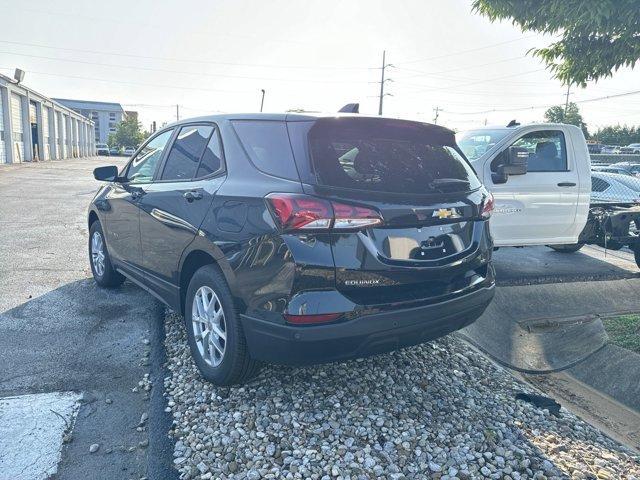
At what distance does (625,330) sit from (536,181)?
2152 mm

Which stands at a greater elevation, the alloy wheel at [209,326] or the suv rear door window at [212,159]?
the suv rear door window at [212,159]

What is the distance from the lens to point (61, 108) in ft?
169

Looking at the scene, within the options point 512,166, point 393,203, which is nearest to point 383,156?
point 393,203

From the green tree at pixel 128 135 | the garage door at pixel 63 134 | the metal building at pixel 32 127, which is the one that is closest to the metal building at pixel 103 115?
the green tree at pixel 128 135

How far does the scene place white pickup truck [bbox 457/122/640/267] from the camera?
20.4 ft

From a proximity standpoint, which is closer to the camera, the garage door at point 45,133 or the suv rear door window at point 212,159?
the suv rear door window at point 212,159

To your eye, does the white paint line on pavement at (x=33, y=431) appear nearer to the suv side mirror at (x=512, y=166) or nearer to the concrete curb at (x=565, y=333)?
the concrete curb at (x=565, y=333)

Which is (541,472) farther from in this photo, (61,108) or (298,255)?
(61,108)

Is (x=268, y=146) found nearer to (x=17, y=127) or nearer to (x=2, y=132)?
(x=2, y=132)

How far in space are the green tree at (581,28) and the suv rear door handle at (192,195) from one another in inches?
141

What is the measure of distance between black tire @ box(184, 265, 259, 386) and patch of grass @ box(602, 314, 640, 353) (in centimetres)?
371

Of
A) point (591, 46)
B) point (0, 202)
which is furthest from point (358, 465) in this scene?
point (0, 202)

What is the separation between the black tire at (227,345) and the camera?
3061 millimetres

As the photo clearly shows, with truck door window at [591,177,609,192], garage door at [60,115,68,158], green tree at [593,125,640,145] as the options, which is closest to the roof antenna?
truck door window at [591,177,609,192]
